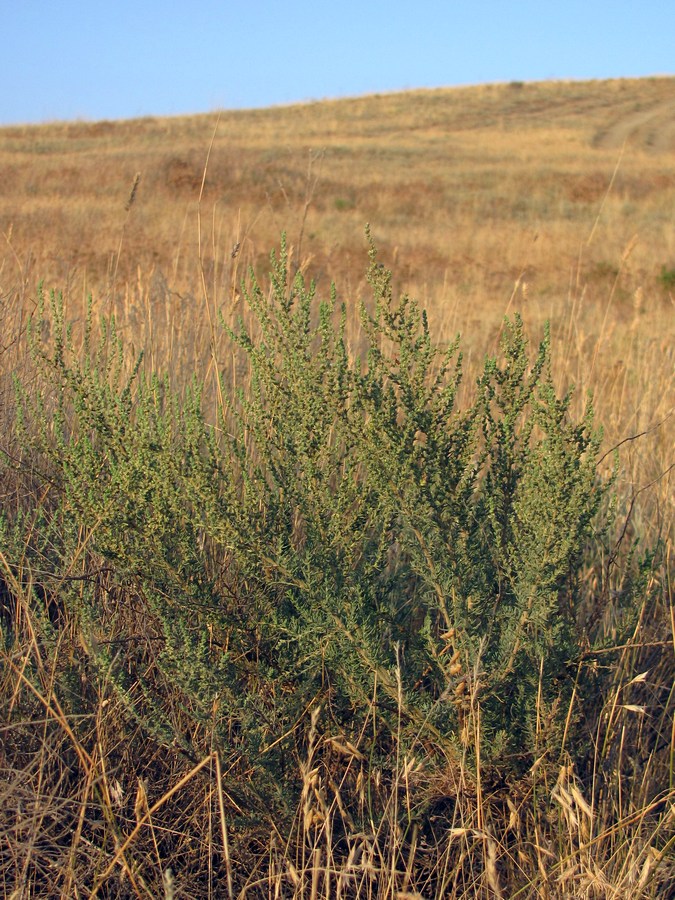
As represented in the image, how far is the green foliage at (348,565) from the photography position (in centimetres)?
154

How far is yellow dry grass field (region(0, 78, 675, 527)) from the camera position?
345 cm

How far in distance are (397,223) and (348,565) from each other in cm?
1737

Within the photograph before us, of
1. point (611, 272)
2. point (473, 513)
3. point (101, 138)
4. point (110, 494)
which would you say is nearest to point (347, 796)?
point (473, 513)

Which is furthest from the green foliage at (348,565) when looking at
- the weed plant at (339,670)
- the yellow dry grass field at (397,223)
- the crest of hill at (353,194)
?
the crest of hill at (353,194)

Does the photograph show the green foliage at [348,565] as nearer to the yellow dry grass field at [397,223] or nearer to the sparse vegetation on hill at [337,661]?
the sparse vegetation on hill at [337,661]

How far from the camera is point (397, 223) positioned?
18.0 meters

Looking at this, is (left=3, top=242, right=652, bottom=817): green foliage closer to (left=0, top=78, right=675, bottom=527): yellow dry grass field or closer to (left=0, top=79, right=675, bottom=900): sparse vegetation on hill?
(left=0, top=79, right=675, bottom=900): sparse vegetation on hill

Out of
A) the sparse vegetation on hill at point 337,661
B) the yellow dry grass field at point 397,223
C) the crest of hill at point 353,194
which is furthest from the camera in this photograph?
the crest of hill at point 353,194

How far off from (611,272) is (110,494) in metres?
12.1

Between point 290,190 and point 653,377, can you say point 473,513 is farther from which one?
point 290,190

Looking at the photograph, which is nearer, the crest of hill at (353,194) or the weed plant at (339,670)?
the weed plant at (339,670)

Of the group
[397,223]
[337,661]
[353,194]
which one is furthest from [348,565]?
[353,194]

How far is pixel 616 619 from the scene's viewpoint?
81.8 inches

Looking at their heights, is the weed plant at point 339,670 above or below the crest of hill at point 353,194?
below
